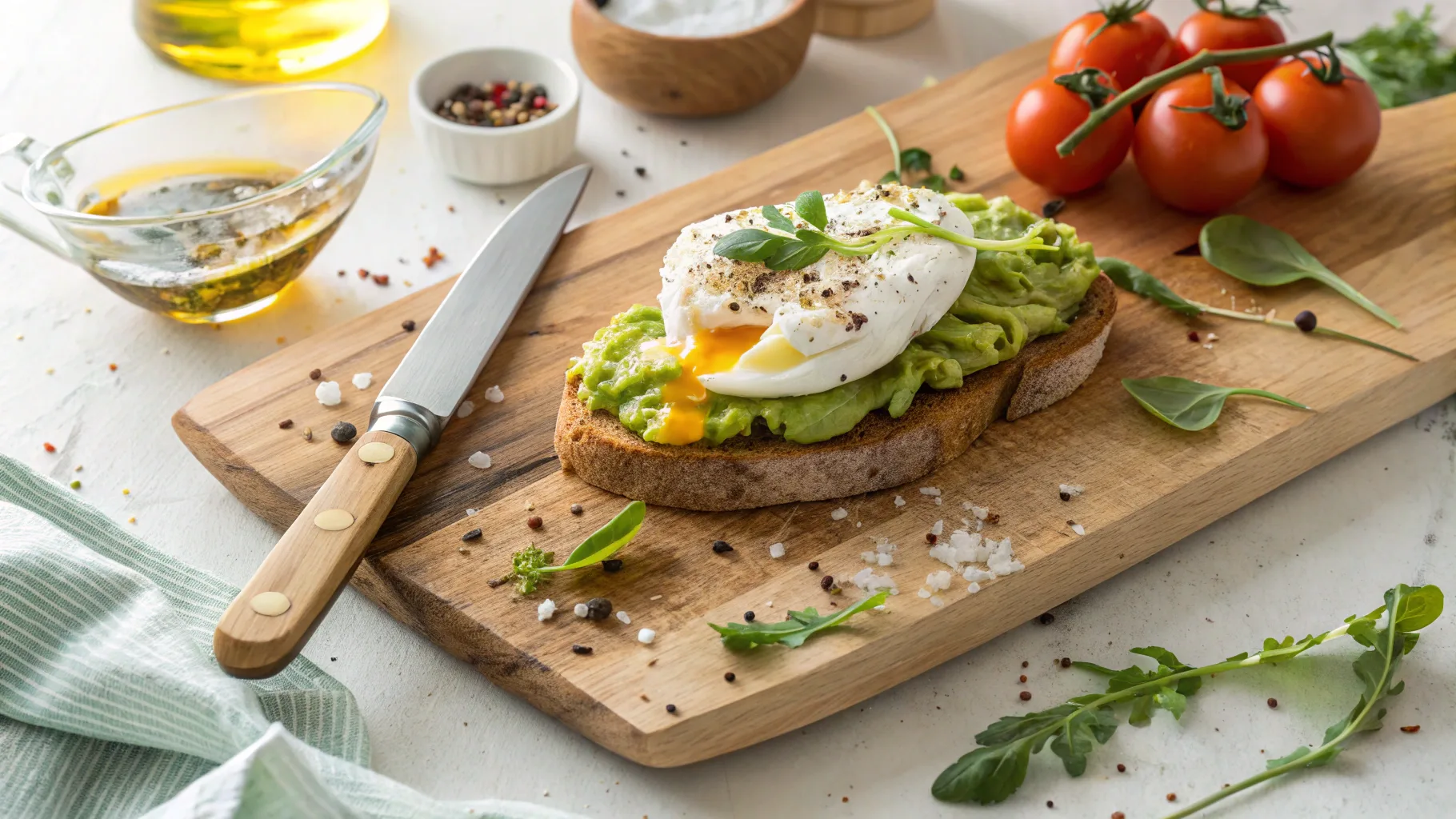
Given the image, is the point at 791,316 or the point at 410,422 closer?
the point at 791,316

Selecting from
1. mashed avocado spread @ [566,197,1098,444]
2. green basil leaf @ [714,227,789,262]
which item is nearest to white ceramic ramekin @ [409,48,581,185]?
mashed avocado spread @ [566,197,1098,444]

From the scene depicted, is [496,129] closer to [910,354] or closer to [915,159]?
[915,159]

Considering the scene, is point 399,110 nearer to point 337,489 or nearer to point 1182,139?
point 337,489

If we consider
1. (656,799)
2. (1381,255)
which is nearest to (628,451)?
(656,799)

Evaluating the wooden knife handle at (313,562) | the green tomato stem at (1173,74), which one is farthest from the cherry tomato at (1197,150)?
the wooden knife handle at (313,562)

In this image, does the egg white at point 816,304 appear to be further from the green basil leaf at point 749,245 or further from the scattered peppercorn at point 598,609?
the scattered peppercorn at point 598,609

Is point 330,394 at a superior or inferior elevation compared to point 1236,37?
inferior

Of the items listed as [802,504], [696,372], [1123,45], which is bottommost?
[802,504]

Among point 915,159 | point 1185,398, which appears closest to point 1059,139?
point 915,159
